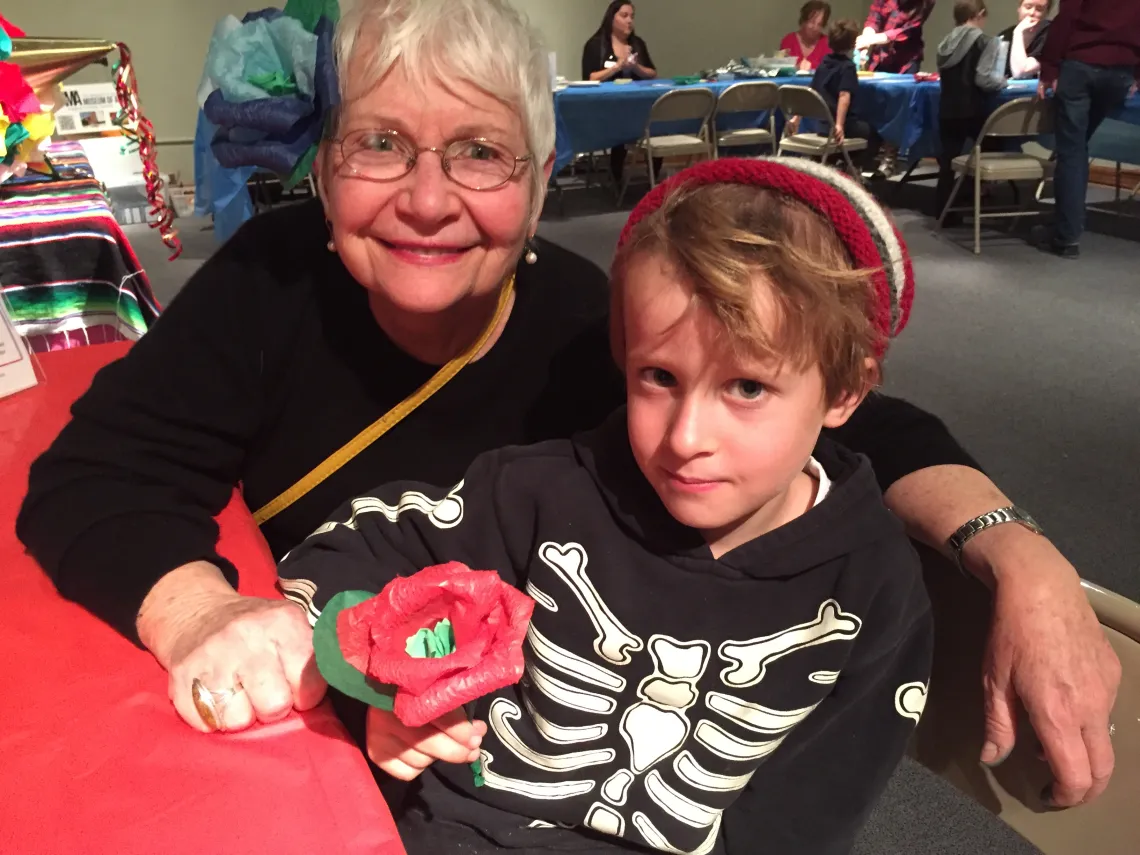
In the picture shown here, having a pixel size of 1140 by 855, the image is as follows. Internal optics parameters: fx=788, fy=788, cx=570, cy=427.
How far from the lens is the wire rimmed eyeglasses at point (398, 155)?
979 millimetres

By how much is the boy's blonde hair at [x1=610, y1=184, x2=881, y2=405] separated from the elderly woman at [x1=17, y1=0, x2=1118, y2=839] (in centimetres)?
31

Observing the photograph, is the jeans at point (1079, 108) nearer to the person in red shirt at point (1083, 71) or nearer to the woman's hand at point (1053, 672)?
the person in red shirt at point (1083, 71)

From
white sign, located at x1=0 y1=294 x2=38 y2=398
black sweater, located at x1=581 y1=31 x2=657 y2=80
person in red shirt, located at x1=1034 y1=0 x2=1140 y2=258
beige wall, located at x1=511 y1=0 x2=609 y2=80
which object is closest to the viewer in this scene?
white sign, located at x1=0 y1=294 x2=38 y2=398

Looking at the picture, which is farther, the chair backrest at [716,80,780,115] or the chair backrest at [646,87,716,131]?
the chair backrest at [716,80,780,115]

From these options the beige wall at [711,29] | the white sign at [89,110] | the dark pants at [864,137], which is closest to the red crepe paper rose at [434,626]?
the white sign at [89,110]

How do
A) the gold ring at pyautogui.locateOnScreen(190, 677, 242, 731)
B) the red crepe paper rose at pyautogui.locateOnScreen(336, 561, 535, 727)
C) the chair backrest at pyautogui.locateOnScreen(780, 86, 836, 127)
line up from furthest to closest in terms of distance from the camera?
the chair backrest at pyautogui.locateOnScreen(780, 86, 836, 127), the gold ring at pyautogui.locateOnScreen(190, 677, 242, 731), the red crepe paper rose at pyautogui.locateOnScreen(336, 561, 535, 727)

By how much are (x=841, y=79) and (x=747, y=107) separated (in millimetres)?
724

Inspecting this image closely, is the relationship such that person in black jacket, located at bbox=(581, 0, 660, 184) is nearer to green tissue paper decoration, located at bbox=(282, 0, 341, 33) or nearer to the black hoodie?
green tissue paper decoration, located at bbox=(282, 0, 341, 33)

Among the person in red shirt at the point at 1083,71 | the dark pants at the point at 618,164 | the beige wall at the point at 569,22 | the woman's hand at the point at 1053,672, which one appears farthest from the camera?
the beige wall at the point at 569,22

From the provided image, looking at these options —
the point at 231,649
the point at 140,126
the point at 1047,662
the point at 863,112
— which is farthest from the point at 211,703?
the point at 863,112

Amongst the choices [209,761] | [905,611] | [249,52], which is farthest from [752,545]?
[249,52]

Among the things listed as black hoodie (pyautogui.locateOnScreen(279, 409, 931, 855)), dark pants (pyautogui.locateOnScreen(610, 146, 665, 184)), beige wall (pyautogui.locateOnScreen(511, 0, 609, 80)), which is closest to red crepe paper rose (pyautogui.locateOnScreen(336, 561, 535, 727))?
black hoodie (pyautogui.locateOnScreen(279, 409, 931, 855))

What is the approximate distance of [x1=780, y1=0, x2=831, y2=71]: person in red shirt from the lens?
785cm

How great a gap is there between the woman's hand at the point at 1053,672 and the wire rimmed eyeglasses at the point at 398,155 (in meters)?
0.76
